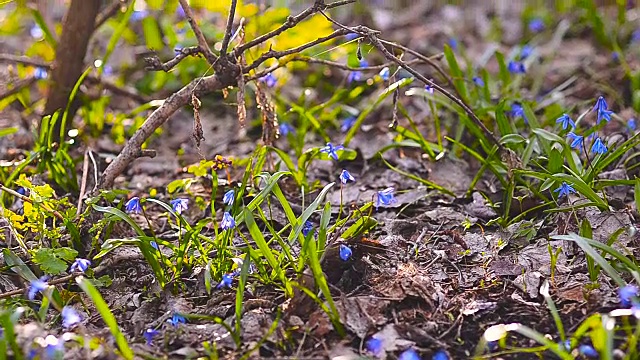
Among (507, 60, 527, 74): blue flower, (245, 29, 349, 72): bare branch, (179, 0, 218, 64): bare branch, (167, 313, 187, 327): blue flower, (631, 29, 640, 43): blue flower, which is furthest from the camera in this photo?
(631, 29, 640, 43): blue flower

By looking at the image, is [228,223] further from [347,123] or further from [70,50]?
[70,50]

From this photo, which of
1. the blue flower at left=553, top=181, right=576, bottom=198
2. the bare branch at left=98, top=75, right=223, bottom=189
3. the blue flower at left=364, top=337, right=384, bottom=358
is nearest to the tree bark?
the bare branch at left=98, top=75, right=223, bottom=189

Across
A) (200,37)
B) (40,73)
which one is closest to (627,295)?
(200,37)

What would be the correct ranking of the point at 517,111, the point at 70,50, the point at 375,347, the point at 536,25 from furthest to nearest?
1. the point at 536,25
2. the point at 70,50
3. the point at 517,111
4. the point at 375,347

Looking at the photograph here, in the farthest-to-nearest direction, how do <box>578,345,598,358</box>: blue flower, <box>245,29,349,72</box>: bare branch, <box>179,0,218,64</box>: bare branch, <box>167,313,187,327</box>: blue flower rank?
<box>179,0,218,64</box>: bare branch
<box>245,29,349,72</box>: bare branch
<box>167,313,187,327</box>: blue flower
<box>578,345,598,358</box>: blue flower

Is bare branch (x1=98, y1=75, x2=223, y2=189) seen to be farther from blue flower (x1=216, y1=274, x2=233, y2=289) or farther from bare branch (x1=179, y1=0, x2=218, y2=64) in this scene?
blue flower (x1=216, y1=274, x2=233, y2=289)

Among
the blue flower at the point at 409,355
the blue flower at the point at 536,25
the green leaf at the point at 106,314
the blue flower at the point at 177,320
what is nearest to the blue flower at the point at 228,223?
the blue flower at the point at 177,320

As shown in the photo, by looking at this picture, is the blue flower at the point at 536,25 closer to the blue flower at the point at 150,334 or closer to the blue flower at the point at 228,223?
the blue flower at the point at 228,223
